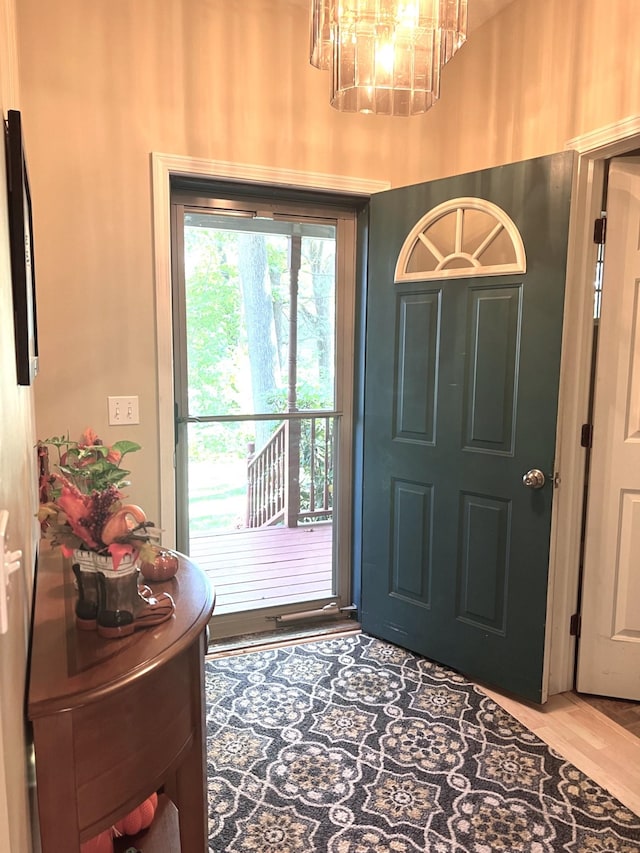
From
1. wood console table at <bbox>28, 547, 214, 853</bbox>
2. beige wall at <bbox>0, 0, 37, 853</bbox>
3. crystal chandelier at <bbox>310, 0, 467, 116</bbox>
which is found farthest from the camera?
crystal chandelier at <bbox>310, 0, 467, 116</bbox>

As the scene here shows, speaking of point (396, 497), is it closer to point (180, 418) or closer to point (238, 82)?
point (180, 418)

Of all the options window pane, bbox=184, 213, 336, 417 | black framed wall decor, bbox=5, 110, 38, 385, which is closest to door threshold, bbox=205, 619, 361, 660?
window pane, bbox=184, 213, 336, 417

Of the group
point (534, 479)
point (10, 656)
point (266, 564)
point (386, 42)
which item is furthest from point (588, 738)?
point (386, 42)

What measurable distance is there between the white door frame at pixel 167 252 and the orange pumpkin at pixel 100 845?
52.1 inches

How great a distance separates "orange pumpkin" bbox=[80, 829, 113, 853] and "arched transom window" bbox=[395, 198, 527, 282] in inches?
87.3

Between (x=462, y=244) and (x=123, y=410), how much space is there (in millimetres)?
1586

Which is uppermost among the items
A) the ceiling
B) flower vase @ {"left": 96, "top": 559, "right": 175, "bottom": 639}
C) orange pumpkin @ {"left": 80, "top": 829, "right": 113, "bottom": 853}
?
the ceiling

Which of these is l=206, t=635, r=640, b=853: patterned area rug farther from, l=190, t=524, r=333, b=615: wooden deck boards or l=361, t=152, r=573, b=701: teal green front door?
l=190, t=524, r=333, b=615: wooden deck boards

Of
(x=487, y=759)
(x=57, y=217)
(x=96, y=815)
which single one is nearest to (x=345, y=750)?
(x=487, y=759)

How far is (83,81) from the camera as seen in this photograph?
7.76 feet

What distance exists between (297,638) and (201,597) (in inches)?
70.0

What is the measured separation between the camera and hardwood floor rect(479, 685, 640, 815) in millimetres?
2051

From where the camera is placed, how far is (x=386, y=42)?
1.66 meters

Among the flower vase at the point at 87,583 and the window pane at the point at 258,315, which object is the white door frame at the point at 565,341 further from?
the flower vase at the point at 87,583
